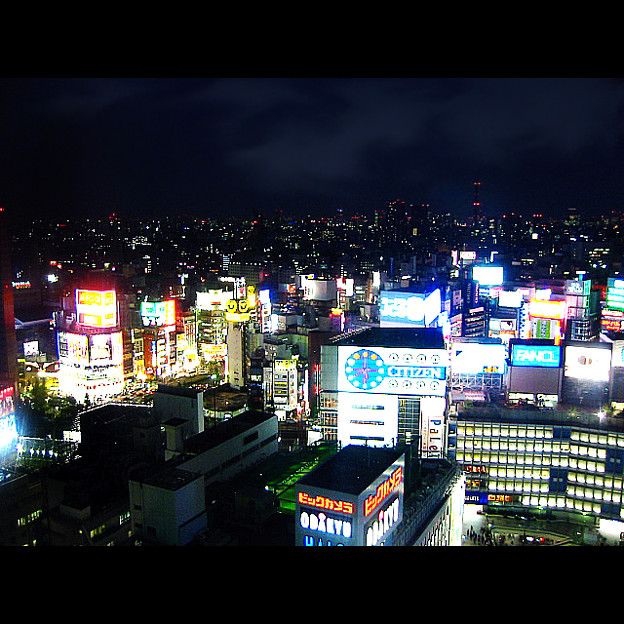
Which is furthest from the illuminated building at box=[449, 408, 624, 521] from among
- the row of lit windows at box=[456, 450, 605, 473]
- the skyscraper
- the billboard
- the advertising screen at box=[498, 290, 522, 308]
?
the skyscraper

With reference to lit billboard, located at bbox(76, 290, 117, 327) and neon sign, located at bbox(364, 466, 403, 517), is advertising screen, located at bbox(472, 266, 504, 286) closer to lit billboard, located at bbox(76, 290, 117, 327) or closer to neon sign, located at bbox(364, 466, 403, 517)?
lit billboard, located at bbox(76, 290, 117, 327)

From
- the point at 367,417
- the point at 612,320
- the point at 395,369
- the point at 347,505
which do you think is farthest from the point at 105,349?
→ the point at 612,320

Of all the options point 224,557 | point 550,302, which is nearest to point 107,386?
point 550,302

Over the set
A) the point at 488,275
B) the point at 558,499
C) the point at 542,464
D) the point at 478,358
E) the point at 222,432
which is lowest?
the point at 558,499

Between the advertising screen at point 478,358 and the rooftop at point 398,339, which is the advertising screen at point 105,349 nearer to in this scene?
the rooftop at point 398,339

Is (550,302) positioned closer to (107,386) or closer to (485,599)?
(107,386)

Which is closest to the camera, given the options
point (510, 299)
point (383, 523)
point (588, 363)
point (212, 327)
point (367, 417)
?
point (383, 523)

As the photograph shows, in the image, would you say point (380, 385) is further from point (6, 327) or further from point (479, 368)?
point (6, 327)
